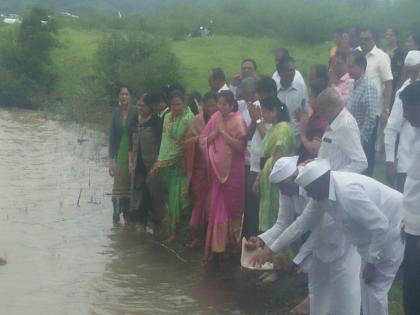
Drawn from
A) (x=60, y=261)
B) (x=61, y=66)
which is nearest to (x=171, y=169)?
(x=60, y=261)

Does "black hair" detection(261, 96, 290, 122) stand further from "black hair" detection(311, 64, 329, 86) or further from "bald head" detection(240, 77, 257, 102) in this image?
"bald head" detection(240, 77, 257, 102)

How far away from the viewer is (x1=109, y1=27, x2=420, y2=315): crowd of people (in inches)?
224

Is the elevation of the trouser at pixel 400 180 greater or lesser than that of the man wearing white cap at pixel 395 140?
lesser

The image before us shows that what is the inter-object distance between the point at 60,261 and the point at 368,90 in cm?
359

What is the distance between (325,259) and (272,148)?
2.03m

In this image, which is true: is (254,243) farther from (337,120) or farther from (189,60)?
(189,60)

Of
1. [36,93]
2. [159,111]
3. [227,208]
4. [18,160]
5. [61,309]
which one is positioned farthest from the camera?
[36,93]

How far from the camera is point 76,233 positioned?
11.1 m

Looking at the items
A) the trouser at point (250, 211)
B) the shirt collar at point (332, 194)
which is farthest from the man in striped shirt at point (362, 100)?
the shirt collar at point (332, 194)

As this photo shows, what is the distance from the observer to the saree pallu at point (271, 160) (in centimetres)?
784

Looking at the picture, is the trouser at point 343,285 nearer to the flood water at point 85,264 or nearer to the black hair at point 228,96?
the flood water at point 85,264

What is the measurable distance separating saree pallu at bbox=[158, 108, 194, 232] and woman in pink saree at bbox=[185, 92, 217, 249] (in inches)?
4.4

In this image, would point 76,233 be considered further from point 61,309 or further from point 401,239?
point 401,239

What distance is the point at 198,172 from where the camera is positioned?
384 inches
